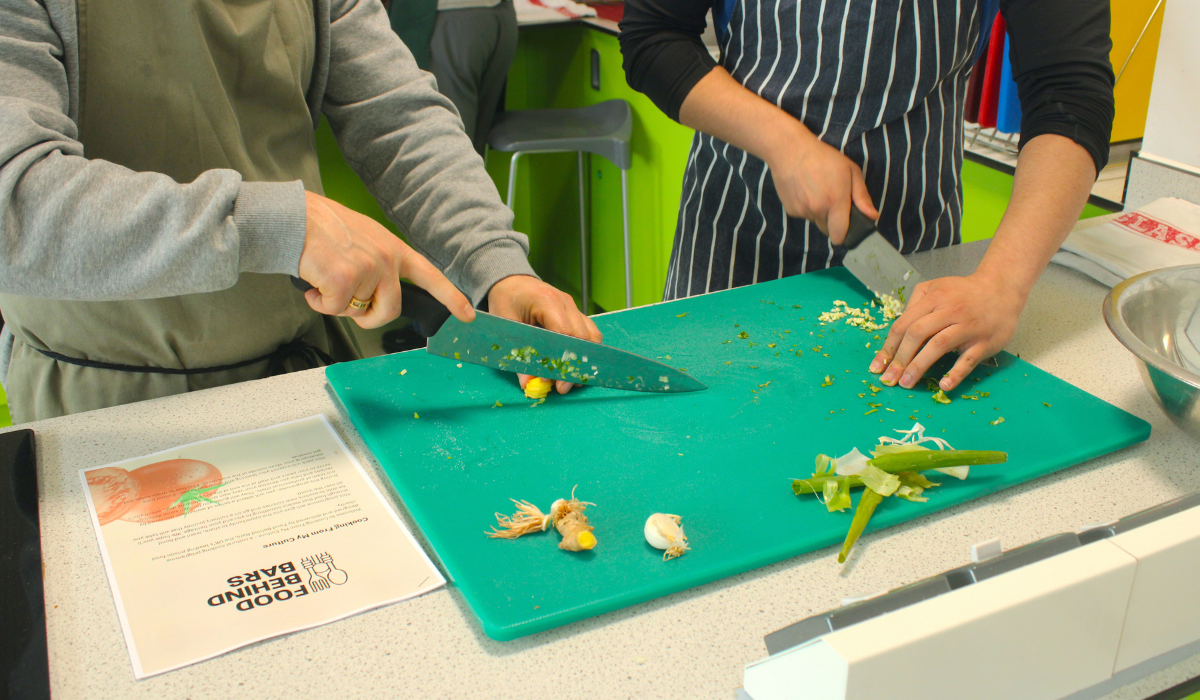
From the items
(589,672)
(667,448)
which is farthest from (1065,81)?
(589,672)

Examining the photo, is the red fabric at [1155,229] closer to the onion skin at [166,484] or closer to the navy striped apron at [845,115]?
the navy striped apron at [845,115]

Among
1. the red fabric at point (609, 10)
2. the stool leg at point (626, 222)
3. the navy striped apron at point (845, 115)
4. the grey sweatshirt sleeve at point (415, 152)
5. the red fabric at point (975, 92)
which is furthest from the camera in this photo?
the red fabric at point (609, 10)

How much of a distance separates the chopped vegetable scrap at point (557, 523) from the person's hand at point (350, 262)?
0.22 m

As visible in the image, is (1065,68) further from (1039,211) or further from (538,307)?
(538,307)

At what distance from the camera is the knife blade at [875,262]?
1.09 m

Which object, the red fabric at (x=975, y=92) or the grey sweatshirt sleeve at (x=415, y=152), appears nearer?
the grey sweatshirt sleeve at (x=415, y=152)

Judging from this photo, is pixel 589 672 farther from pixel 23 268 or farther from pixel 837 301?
pixel 837 301

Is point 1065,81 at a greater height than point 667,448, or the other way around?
point 1065,81

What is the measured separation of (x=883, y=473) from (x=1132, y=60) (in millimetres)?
1359

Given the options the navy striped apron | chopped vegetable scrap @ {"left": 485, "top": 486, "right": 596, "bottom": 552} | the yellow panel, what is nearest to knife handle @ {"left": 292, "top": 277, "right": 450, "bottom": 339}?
chopped vegetable scrap @ {"left": 485, "top": 486, "right": 596, "bottom": 552}

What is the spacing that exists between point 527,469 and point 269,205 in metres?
0.34

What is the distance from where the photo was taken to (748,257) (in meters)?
1.37

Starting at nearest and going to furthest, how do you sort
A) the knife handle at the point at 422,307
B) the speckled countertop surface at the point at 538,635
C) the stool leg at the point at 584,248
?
the speckled countertop surface at the point at 538,635 → the knife handle at the point at 422,307 → the stool leg at the point at 584,248

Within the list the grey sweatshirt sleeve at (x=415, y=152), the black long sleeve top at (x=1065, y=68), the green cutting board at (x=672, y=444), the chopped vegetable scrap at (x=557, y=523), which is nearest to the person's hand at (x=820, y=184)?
the green cutting board at (x=672, y=444)
